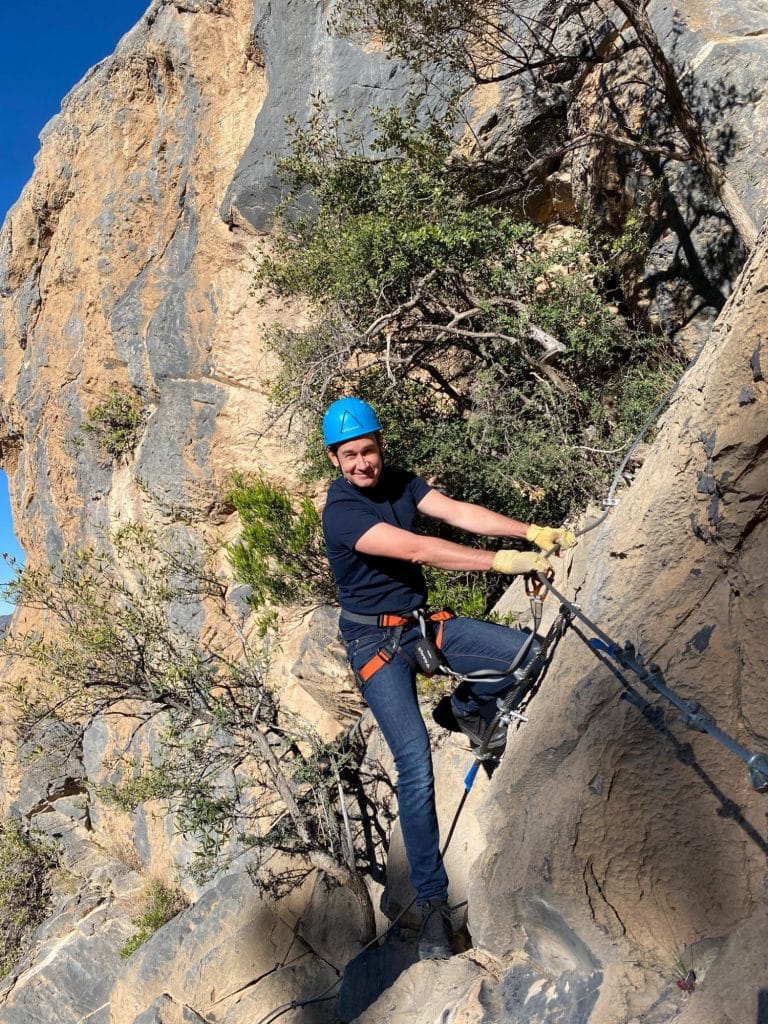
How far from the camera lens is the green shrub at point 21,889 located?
1102cm

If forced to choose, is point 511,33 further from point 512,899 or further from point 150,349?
point 512,899

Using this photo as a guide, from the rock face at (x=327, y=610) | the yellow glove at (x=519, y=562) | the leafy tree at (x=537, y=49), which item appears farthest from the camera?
the leafy tree at (x=537, y=49)

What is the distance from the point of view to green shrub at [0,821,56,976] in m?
11.0

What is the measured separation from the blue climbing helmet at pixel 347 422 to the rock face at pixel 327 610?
1251 mm

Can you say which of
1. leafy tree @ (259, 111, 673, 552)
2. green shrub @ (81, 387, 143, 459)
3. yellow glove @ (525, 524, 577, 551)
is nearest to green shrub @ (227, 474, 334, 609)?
leafy tree @ (259, 111, 673, 552)

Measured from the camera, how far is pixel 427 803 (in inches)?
133

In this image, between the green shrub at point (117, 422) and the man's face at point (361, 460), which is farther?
the green shrub at point (117, 422)

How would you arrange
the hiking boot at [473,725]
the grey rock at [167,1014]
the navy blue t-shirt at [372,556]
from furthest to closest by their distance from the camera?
the grey rock at [167,1014] < the hiking boot at [473,725] < the navy blue t-shirt at [372,556]

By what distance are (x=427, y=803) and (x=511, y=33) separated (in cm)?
821

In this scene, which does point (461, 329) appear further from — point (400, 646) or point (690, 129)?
point (400, 646)

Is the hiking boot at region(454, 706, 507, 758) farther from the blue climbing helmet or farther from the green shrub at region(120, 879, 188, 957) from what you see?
the green shrub at region(120, 879, 188, 957)

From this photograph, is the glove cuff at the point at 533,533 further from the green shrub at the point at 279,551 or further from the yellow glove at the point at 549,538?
the green shrub at the point at 279,551

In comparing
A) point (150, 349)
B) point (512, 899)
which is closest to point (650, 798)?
point (512, 899)

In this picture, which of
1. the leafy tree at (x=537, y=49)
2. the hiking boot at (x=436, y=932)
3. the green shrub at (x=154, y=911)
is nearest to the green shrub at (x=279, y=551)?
the green shrub at (x=154, y=911)
